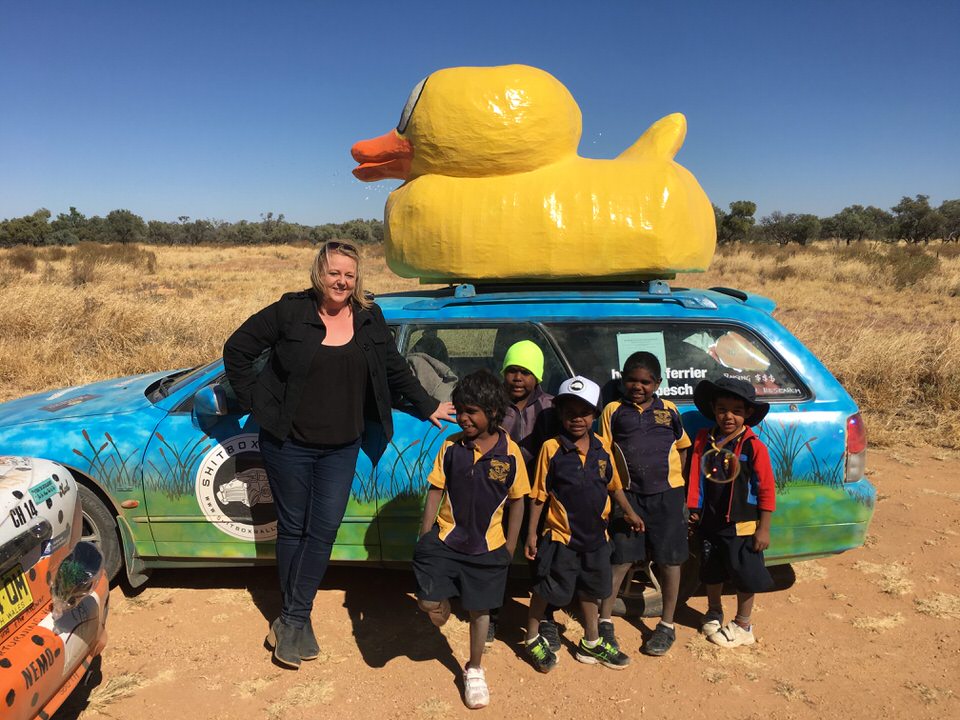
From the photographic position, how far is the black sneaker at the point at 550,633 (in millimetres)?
2918

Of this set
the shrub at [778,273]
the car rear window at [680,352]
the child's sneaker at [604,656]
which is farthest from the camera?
the shrub at [778,273]

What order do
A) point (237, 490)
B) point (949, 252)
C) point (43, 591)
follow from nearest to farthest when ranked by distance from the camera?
point (43, 591)
point (237, 490)
point (949, 252)

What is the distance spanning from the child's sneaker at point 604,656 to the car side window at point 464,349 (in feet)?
3.66

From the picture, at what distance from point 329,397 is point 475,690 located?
4.23 ft

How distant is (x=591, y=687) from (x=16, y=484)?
2.20m

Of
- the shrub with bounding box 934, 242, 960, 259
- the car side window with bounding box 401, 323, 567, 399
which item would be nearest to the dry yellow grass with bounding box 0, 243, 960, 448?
the car side window with bounding box 401, 323, 567, 399

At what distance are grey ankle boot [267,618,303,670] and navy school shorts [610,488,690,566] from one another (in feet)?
4.60

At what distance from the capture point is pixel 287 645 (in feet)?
9.32

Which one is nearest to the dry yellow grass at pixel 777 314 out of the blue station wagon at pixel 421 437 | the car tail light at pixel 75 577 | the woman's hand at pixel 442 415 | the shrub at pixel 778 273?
the shrub at pixel 778 273

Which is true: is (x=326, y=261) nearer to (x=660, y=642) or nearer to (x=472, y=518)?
(x=472, y=518)

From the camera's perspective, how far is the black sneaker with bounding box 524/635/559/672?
109 inches

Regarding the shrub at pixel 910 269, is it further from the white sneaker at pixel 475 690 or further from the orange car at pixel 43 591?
the orange car at pixel 43 591

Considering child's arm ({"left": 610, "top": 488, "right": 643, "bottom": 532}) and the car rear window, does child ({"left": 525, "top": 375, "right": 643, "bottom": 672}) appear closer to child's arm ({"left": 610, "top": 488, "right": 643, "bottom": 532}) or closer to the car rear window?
child's arm ({"left": 610, "top": 488, "right": 643, "bottom": 532})

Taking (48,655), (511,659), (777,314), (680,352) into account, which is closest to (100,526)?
(48,655)
